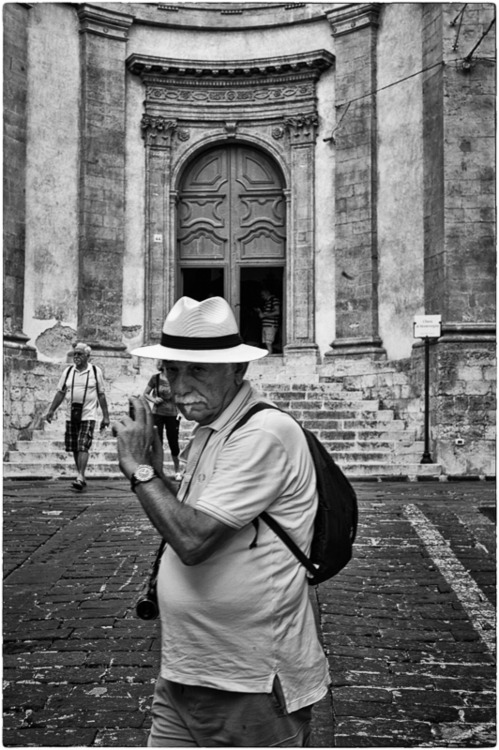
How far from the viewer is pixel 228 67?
1798 cm

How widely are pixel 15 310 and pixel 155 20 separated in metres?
6.47

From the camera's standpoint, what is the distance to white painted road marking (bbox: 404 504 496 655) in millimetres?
5398

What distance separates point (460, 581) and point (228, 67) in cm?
1396

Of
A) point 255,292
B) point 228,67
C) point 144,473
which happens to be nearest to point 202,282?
point 255,292

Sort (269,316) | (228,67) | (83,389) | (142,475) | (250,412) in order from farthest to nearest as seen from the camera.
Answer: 1. (269,316)
2. (228,67)
3. (83,389)
4. (250,412)
5. (142,475)

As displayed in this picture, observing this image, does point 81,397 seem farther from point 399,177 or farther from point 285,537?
point 399,177

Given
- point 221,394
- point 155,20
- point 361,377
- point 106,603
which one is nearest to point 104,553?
point 106,603

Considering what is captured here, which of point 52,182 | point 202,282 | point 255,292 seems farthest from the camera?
point 202,282

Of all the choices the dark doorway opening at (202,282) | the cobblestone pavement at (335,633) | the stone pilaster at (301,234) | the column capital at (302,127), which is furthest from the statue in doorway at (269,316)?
the cobblestone pavement at (335,633)

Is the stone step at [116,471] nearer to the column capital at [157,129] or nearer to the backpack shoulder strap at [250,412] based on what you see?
the column capital at [157,129]

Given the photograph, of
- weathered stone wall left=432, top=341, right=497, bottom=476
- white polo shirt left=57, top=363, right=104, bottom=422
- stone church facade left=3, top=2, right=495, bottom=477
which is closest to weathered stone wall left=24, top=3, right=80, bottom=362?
stone church facade left=3, top=2, right=495, bottom=477

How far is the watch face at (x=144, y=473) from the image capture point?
2152 mm

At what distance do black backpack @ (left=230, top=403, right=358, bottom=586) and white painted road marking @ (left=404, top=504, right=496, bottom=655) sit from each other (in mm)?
3081

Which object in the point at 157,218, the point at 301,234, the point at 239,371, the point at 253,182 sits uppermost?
the point at 253,182
